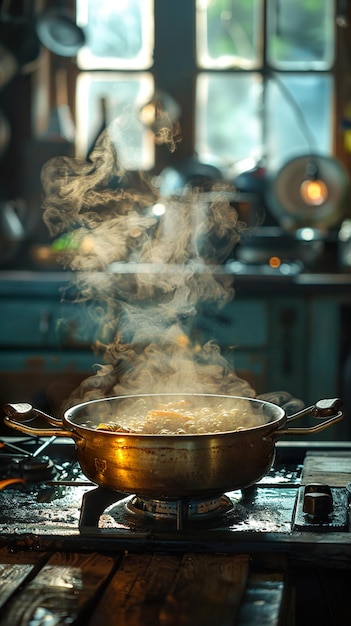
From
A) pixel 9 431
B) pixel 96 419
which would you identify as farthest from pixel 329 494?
pixel 9 431

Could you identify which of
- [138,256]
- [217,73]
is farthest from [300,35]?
[138,256]

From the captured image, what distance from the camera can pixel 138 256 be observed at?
14.8 feet

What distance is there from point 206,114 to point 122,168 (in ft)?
2.92

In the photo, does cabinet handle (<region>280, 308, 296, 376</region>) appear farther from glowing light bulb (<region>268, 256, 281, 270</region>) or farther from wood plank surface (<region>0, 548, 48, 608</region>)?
wood plank surface (<region>0, 548, 48, 608</region>)

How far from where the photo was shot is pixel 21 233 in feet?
17.6

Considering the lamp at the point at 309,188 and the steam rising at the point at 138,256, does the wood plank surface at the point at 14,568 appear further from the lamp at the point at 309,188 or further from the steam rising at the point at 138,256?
the lamp at the point at 309,188

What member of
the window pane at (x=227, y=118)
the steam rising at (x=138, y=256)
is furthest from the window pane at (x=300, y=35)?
the steam rising at (x=138, y=256)

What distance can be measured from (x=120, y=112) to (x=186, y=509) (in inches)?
173

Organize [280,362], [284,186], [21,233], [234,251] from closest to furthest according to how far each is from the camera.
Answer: [280,362]
[234,251]
[284,186]
[21,233]

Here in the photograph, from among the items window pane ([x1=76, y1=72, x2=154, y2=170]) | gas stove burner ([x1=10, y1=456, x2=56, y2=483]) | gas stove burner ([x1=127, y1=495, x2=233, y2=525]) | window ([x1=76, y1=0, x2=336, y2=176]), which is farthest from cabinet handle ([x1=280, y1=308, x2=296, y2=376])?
Answer: gas stove burner ([x1=127, y1=495, x2=233, y2=525])

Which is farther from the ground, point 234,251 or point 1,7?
point 1,7

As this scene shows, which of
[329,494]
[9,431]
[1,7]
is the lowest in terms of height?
[9,431]

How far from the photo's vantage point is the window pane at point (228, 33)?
545 centimetres

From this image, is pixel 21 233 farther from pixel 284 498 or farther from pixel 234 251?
pixel 284 498
